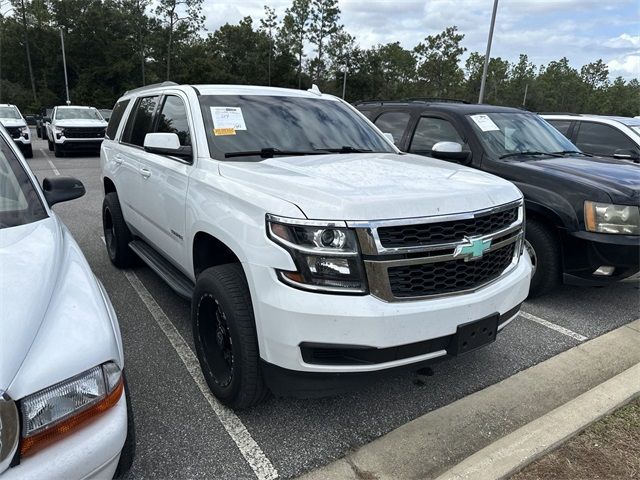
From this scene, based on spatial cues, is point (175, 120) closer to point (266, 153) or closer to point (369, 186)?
point (266, 153)

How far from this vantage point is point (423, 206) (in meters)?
2.30

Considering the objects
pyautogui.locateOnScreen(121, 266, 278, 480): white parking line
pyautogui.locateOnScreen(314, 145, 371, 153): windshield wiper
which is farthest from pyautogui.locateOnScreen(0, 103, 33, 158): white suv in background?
pyautogui.locateOnScreen(314, 145, 371, 153): windshield wiper

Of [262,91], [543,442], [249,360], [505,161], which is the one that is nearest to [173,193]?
[262,91]

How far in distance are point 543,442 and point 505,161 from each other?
3.11m

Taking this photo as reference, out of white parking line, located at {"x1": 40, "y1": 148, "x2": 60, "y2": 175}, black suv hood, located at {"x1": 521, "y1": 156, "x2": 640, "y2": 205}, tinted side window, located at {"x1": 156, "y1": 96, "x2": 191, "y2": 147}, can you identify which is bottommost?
white parking line, located at {"x1": 40, "y1": 148, "x2": 60, "y2": 175}

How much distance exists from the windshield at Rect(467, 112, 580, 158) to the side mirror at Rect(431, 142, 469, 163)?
26cm

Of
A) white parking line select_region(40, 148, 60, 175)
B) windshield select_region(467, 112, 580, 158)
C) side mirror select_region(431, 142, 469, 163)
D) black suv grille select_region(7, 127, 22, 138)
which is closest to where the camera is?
side mirror select_region(431, 142, 469, 163)

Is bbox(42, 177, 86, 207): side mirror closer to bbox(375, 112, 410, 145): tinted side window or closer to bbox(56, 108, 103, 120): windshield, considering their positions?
bbox(375, 112, 410, 145): tinted side window

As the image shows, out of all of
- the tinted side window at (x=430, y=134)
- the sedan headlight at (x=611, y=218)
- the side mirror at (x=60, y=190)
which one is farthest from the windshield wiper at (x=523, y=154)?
the side mirror at (x=60, y=190)

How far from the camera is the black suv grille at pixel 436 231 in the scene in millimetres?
2223

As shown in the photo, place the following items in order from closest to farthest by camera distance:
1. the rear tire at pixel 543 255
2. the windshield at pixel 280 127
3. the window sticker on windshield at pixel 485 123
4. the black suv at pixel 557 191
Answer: the windshield at pixel 280 127 → the black suv at pixel 557 191 → the rear tire at pixel 543 255 → the window sticker on windshield at pixel 485 123

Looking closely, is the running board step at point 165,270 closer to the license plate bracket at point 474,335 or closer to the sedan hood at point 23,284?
the sedan hood at point 23,284

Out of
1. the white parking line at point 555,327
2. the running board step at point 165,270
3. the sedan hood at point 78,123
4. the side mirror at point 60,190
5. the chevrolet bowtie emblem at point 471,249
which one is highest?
the side mirror at point 60,190

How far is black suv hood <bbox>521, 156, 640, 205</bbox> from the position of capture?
4055 millimetres
